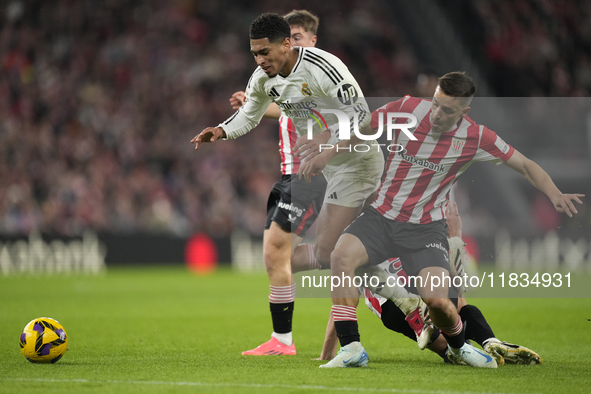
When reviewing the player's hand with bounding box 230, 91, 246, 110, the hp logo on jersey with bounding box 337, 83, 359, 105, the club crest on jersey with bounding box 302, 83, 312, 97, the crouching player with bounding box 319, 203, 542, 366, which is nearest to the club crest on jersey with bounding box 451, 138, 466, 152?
the crouching player with bounding box 319, 203, 542, 366

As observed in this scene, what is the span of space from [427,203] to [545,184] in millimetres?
753

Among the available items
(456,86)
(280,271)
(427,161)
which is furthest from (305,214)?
(456,86)

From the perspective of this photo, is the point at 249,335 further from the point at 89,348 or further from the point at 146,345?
the point at 89,348

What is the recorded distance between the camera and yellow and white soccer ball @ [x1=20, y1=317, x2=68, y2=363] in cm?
475

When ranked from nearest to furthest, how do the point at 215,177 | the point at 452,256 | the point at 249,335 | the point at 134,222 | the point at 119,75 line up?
the point at 452,256
the point at 249,335
the point at 134,222
the point at 215,177
the point at 119,75

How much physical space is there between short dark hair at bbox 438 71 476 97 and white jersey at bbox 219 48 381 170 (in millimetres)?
516

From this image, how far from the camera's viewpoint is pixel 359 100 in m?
4.89

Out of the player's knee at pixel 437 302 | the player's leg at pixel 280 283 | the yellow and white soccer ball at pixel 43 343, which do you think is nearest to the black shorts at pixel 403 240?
the player's knee at pixel 437 302

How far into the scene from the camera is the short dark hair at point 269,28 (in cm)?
490

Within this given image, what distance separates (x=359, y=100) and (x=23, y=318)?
4.92 m

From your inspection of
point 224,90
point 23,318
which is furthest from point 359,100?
point 224,90

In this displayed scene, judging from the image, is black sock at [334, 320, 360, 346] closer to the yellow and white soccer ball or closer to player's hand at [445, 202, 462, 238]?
player's hand at [445, 202, 462, 238]

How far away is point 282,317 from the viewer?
5609 millimetres

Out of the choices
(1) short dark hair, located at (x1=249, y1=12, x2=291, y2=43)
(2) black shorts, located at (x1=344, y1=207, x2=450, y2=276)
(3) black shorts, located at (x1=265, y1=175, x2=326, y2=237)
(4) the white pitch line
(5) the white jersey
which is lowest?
(4) the white pitch line
